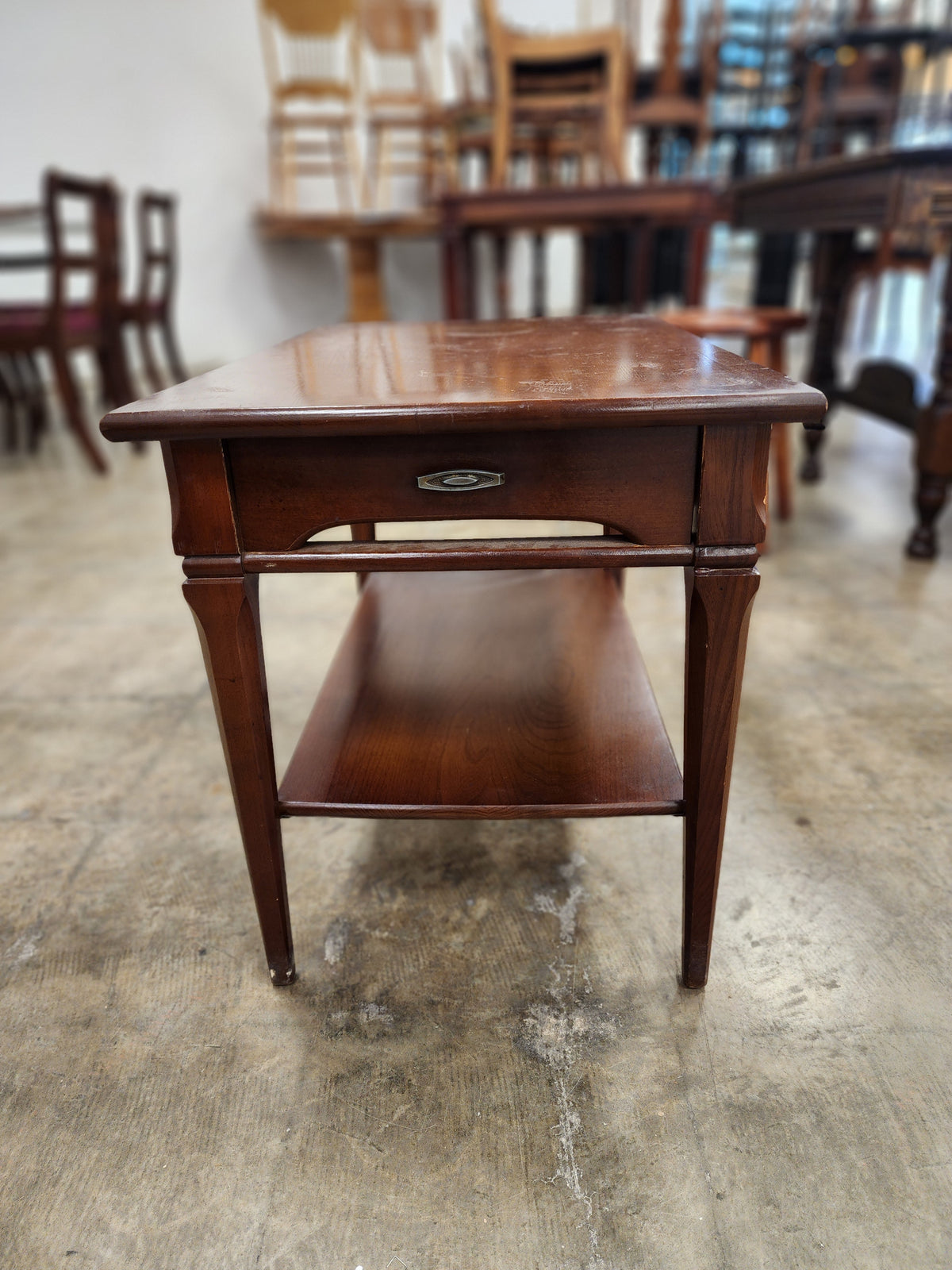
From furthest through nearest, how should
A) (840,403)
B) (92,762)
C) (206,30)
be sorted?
(206,30), (840,403), (92,762)

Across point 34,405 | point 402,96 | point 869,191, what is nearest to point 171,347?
point 34,405

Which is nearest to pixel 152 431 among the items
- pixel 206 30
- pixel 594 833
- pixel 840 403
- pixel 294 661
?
pixel 594 833

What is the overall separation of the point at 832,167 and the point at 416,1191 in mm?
2327

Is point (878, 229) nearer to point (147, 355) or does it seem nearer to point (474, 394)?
point (474, 394)

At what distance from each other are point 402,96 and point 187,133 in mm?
1596

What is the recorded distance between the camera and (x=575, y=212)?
3184mm

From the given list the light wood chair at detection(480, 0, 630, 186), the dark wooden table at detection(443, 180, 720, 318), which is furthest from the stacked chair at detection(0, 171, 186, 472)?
the light wood chair at detection(480, 0, 630, 186)

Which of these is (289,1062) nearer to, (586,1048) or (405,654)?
(586,1048)

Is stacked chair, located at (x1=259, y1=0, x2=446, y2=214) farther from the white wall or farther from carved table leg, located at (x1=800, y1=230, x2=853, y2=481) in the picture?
carved table leg, located at (x1=800, y1=230, x2=853, y2=481)

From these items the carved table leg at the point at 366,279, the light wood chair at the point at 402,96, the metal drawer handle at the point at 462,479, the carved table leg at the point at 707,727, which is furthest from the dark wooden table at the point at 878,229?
the light wood chair at the point at 402,96

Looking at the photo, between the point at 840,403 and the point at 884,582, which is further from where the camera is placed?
Result: the point at 840,403

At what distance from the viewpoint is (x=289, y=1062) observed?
0.86m

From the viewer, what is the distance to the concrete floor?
2.34 ft

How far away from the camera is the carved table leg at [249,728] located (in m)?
0.80
